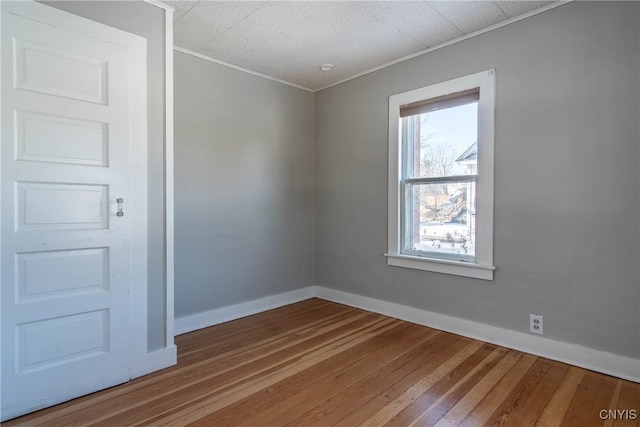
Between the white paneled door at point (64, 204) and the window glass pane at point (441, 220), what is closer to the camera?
the white paneled door at point (64, 204)

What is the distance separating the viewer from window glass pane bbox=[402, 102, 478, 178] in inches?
111

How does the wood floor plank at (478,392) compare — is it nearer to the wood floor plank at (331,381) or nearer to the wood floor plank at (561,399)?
the wood floor plank at (561,399)

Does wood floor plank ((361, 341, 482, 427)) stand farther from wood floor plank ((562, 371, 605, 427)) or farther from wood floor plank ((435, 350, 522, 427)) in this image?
wood floor plank ((562, 371, 605, 427))

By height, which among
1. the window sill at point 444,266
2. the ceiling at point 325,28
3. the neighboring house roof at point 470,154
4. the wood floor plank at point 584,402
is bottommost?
the wood floor plank at point 584,402

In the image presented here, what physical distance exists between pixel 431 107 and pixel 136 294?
2.78 meters

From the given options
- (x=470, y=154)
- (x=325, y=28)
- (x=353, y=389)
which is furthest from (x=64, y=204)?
(x=470, y=154)

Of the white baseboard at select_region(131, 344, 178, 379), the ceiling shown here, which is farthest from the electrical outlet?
the white baseboard at select_region(131, 344, 178, 379)

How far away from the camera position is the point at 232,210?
3348 mm

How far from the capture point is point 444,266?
2953 millimetres

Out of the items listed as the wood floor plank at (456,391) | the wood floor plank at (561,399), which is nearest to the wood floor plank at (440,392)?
the wood floor plank at (456,391)

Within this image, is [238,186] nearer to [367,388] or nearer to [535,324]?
[367,388]

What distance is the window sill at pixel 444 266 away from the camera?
2.72m

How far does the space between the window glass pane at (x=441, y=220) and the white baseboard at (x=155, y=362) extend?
219 centimetres

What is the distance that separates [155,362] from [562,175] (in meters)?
3.09
